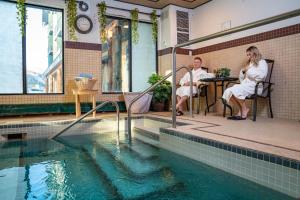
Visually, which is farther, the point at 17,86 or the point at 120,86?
the point at 120,86

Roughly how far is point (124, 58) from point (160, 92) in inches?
55.3

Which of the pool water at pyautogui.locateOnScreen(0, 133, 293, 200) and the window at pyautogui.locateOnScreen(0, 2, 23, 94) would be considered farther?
the window at pyautogui.locateOnScreen(0, 2, 23, 94)

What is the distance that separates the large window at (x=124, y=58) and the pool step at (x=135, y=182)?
12.8 ft

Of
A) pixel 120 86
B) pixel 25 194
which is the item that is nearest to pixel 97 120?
pixel 120 86

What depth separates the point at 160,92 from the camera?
5.85 metres

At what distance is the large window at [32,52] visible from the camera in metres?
5.10

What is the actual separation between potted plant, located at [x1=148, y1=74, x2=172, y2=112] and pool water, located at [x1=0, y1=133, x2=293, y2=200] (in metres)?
2.79

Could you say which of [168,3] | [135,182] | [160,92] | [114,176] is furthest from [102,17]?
[135,182]

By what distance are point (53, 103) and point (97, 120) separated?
5.00ft

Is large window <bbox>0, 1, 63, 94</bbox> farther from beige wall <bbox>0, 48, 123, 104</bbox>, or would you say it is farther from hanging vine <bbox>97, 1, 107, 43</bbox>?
hanging vine <bbox>97, 1, 107, 43</bbox>

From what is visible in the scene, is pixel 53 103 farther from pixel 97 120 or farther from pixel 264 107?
pixel 264 107

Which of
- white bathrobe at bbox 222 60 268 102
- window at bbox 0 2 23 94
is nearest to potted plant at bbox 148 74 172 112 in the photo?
white bathrobe at bbox 222 60 268 102

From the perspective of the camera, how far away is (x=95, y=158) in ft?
8.84

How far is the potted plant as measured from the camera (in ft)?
19.1
